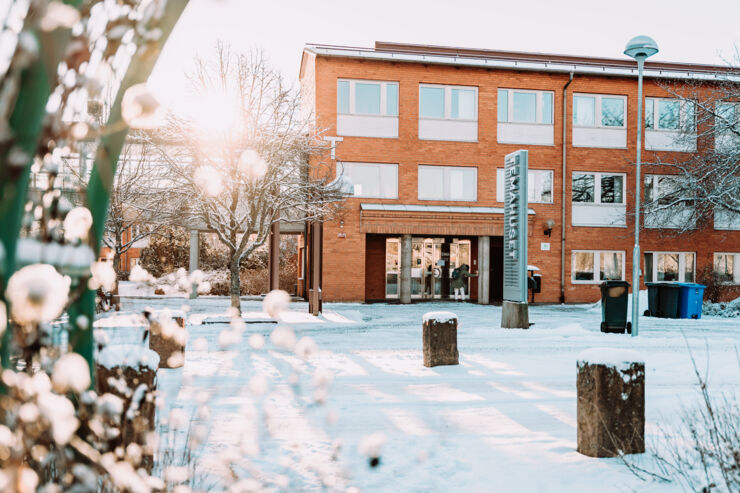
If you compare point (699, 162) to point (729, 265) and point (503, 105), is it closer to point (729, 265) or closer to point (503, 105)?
point (729, 265)

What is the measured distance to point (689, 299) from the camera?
16.5 meters

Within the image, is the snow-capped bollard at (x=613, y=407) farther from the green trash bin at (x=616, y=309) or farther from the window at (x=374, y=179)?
the window at (x=374, y=179)

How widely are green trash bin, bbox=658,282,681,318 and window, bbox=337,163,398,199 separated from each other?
1039 cm

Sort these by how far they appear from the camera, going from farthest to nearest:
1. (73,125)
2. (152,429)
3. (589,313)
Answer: (589,313) < (152,429) < (73,125)

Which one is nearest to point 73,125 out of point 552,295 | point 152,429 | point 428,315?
point 152,429

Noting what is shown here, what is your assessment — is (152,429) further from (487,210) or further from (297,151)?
(487,210)

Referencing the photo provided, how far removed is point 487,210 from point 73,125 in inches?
902

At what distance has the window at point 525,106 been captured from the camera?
2480 centimetres

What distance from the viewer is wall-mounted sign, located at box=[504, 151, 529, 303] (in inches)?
525

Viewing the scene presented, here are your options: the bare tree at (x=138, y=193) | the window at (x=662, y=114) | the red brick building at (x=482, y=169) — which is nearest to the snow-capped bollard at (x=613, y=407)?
the bare tree at (x=138, y=193)

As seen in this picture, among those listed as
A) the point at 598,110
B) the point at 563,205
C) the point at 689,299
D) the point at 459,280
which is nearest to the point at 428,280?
the point at 459,280

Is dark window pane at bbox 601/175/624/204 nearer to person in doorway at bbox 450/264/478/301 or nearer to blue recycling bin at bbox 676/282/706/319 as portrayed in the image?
person in doorway at bbox 450/264/478/301

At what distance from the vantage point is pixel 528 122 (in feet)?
81.8

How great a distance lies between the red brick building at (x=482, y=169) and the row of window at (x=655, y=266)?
2.3 inches
